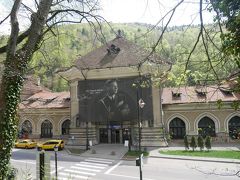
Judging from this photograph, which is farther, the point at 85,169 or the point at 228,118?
the point at 228,118

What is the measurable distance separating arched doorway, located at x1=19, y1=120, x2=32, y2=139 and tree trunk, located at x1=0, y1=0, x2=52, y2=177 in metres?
41.2

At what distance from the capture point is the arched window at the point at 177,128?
40.9 meters

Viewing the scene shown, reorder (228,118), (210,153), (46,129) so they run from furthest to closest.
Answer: (46,129)
(228,118)
(210,153)

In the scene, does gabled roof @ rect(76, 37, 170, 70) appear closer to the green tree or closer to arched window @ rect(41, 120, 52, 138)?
arched window @ rect(41, 120, 52, 138)

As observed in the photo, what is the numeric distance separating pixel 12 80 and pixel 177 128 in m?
35.1

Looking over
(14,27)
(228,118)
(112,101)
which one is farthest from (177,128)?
(14,27)

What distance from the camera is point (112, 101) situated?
39.4 metres

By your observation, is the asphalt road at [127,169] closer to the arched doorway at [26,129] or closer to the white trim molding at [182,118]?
the white trim molding at [182,118]

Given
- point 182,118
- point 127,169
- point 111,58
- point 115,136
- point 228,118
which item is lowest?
point 127,169

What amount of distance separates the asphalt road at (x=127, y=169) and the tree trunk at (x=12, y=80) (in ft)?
40.0

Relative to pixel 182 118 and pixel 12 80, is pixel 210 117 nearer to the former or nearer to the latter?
pixel 182 118

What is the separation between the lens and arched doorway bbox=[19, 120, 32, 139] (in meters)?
47.4

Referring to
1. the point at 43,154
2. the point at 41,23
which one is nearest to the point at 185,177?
Answer: the point at 43,154

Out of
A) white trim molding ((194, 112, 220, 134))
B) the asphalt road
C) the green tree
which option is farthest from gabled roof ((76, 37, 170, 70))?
the green tree
